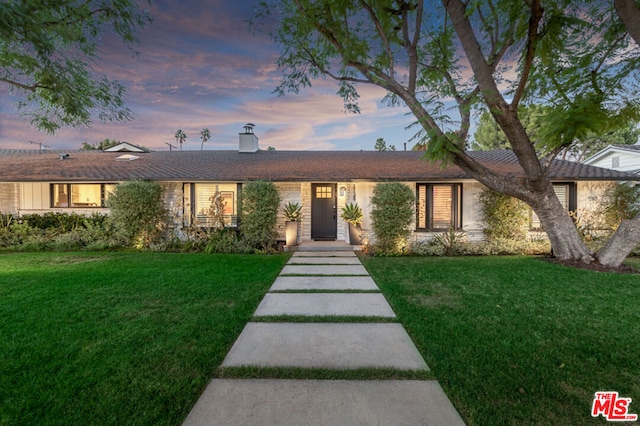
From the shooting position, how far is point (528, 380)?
2.29 meters

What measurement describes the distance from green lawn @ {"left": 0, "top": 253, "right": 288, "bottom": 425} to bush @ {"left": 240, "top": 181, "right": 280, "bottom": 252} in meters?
A: 2.62

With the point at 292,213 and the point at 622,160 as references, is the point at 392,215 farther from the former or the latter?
the point at 622,160

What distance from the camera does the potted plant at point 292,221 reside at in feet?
29.6

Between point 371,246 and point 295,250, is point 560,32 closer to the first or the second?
point 371,246

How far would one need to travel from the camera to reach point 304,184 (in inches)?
396

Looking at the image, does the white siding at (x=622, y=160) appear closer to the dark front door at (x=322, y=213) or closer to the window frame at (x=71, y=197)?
the dark front door at (x=322, y=213)

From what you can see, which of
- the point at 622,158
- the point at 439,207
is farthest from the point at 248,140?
the point at 622,158

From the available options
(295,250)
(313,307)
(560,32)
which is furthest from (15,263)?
(560,32)

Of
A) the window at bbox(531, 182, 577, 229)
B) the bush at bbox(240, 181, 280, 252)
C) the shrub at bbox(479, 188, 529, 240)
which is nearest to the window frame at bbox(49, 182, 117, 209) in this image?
the bush at bbox(240, 181, 280, 252)

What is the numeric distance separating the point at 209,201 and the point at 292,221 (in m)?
3.51

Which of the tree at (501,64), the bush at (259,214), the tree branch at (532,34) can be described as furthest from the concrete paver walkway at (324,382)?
the tree branch at (532,34)

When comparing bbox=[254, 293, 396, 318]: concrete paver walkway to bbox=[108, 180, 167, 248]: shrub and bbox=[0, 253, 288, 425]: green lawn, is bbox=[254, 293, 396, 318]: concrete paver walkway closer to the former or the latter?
bbox=[0, 253, 288, 425]: green lawn

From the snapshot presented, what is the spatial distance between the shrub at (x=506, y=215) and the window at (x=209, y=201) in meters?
8.59

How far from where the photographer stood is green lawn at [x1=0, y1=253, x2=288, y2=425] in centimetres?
198
